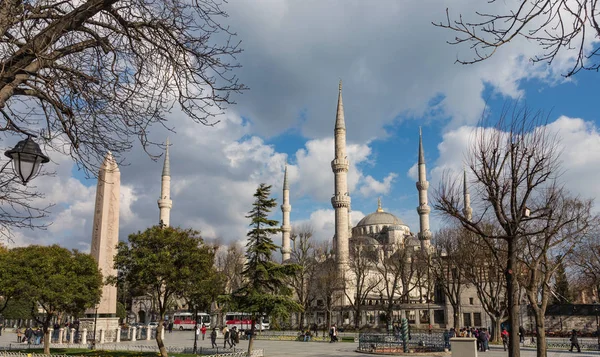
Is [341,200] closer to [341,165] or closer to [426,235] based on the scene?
[341,165]

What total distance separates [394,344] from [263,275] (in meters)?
8.24

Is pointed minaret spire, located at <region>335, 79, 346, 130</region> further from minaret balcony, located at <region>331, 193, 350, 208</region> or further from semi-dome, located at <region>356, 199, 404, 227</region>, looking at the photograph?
semi-dome, located at <region>356, 199, 404, 227</region>

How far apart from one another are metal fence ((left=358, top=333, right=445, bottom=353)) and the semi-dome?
196 ft

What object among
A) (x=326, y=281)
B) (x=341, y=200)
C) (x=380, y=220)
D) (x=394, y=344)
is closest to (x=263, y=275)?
(x=394, y=344)

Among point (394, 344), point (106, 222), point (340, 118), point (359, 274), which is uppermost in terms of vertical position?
point (340, 118)

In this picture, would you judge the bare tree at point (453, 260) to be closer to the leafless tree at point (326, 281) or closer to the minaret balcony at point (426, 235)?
the leafless tree at point (326, 281)

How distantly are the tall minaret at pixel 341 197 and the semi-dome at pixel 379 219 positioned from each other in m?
32.1

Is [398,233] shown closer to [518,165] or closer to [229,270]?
[229,270]

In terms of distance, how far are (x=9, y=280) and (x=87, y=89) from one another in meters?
19.9

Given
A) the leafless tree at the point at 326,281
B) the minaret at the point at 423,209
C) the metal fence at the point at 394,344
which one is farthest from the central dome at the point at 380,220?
the metal fence at the point at 394,344

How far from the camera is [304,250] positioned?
49000 millimetres

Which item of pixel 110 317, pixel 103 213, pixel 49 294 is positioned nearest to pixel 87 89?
pixel 49 294

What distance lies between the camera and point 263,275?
22.8m

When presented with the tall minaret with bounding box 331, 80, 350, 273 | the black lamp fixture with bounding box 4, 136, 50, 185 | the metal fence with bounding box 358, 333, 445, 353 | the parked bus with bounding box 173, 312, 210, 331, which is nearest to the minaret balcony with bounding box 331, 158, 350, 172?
the tall minaret with bounding box 331, 80, 350, 273
